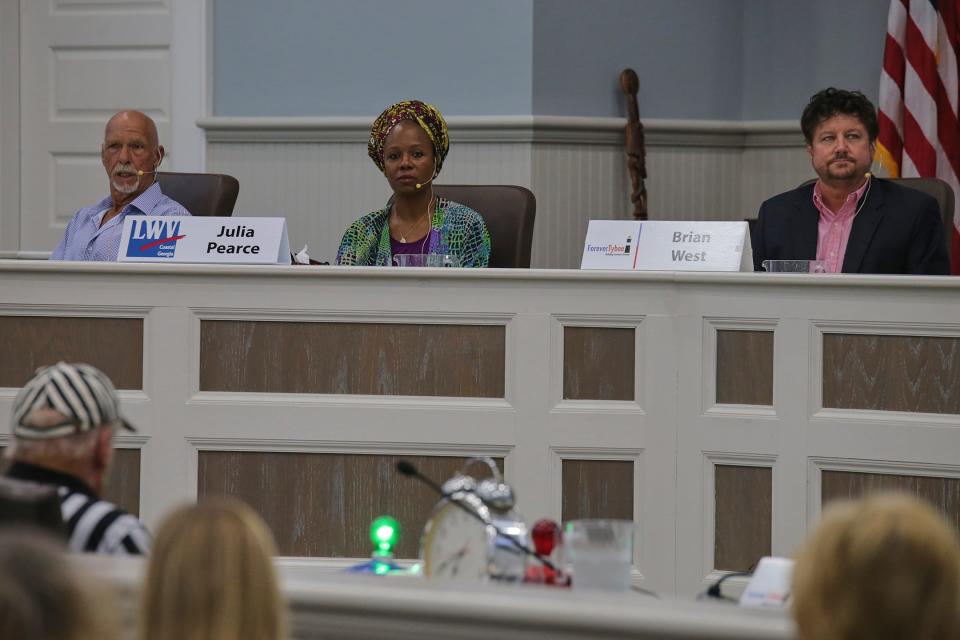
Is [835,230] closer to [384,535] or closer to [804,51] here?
[384,535]

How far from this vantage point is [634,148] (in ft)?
18.6

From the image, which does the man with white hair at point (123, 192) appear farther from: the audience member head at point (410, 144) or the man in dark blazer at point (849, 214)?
the man in dark blazer at point (849, 214)

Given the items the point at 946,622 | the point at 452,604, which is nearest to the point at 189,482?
the point at 452,604

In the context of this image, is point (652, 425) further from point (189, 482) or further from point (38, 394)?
point (38, 394)

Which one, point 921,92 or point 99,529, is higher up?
point 921,92

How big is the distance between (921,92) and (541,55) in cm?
140

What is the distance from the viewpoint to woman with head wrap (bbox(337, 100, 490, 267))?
4094 mm

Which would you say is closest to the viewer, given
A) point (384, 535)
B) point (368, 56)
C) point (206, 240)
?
point (384, 535)

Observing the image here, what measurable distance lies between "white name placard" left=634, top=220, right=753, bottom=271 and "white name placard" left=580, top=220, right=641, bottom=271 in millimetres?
20

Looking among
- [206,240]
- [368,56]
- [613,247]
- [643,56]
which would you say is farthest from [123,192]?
[643,56]

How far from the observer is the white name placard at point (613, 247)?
11.8 feet

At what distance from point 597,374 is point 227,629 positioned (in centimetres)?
236

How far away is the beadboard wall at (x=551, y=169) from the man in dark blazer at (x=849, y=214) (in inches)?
64.4

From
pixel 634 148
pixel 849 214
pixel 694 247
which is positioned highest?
pixel 634 148
